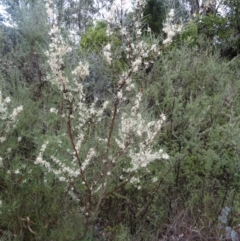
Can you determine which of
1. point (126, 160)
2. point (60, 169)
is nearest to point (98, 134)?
point (126, 160)

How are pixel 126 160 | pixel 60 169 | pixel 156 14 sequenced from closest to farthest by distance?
pixel 60 169
pixel 126 160
pixel 156 14

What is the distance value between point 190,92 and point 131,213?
236 centimetres

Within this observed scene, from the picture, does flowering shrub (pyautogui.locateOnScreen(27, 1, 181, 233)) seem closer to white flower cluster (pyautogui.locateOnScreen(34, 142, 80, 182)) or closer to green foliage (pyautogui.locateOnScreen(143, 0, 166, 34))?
white flower cluster (pyautogui.locateOnScreen(34, 142, 80, 182))

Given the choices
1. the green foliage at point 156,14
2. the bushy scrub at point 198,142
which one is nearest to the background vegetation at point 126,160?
the bushy scrub at point 198,142

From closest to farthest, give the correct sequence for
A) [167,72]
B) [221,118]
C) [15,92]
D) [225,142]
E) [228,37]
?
[225,142] < [15,92] < [221,118] < [167,72] < [228,37]

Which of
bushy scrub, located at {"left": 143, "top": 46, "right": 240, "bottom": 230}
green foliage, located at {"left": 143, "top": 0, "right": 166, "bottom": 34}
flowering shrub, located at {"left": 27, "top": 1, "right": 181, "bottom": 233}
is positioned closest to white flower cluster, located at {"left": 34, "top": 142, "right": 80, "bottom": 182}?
flowering shrub, located at {"left": 27, "top": 1, "right": 181, "bottom": 233}

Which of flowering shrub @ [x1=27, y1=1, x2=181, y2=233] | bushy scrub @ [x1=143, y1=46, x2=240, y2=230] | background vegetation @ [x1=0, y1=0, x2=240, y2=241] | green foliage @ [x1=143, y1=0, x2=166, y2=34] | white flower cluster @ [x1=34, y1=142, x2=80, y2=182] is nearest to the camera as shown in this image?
flowering shrub @ [x1=27, y1=1, x2=181, y2=233]

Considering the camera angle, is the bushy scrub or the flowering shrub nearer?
the flowering shrub

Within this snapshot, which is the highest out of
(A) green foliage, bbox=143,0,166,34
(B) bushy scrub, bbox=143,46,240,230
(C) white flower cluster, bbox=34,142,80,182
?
(A) green foliage, bbox=143,0,166,34

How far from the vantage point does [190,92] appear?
558cm

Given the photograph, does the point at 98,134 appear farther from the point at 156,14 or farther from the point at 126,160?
the point at 156,14

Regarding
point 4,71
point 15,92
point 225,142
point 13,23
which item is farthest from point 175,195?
point 13,23

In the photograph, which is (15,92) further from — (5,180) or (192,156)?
(192,156)

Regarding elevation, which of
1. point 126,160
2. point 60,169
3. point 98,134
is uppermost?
point 98,134
